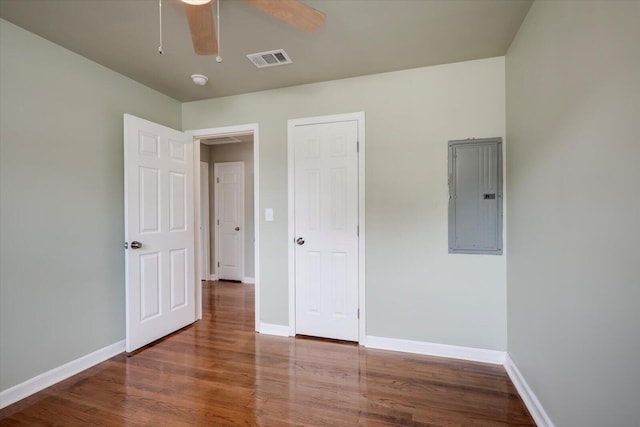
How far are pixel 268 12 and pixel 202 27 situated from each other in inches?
15.4

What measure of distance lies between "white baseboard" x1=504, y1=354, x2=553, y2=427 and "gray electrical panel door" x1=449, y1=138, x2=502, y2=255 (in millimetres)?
875

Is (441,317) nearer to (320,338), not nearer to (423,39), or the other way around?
(320,338)

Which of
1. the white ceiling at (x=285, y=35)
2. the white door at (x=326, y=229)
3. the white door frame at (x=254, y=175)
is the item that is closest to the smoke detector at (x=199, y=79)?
the white ceiling at (x=285, y=35)

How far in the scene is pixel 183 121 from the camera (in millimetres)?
3359

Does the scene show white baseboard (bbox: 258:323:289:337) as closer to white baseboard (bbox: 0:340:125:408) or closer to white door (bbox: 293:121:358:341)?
white door (bbox: 293:121:358:341)

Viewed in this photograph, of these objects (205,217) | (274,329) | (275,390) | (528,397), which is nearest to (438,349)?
(528,397)

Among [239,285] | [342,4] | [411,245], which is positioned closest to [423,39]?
[342,4]

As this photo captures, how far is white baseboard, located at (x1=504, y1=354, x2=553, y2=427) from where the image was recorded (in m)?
1.63

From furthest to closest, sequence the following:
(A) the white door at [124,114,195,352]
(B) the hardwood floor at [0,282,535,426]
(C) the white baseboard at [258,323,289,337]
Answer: (C) the white baseboard at [258,323,289,337] < (A) the white door at [124,114,195,352] < (B) the hardwood floor at [0,282,535,426]

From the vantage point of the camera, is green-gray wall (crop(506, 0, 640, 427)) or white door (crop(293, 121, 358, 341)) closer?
green-gray wall (crop(506, 0, 640, 427))

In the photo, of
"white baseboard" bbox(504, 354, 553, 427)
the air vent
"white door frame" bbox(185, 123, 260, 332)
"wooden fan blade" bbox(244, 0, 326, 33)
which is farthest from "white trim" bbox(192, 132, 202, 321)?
"white baseboard" bbox(504, 354, 553, 427)

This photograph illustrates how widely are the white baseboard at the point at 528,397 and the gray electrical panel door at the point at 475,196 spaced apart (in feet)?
2.87

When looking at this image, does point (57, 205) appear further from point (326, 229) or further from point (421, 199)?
point (421, 199)

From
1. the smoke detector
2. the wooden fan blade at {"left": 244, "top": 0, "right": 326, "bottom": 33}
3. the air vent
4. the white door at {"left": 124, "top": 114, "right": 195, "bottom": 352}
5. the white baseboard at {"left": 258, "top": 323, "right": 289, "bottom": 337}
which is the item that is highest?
the air vent
